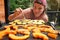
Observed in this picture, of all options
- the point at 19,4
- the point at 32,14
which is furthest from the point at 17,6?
the point at 32,14

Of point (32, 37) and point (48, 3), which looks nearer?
point (32, 37)

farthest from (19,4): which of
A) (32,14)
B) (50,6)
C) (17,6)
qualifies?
(50,6)

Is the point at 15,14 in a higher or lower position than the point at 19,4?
lower

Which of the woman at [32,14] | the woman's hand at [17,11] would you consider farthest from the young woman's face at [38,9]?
the woman's hand at [17,11]

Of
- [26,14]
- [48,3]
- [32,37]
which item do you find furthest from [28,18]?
[32,37]

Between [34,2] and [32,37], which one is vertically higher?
[34,2]

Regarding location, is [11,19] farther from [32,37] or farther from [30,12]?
[32,37]

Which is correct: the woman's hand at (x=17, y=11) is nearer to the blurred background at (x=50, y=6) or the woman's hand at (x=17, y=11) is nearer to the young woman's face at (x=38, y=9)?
the blurred background at (x=50, y=6)

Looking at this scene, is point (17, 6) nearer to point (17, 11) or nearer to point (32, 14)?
point (17, 11)

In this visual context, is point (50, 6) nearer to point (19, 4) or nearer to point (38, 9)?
point (38, 9)

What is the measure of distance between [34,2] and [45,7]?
14 centimetres

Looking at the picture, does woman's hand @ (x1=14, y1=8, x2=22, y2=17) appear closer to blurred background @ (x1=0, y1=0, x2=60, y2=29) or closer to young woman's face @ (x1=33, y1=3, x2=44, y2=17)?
blurred background @ (x1=0, y1=0, x2=60, y2=29)

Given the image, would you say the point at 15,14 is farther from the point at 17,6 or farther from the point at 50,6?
the point at 50,6

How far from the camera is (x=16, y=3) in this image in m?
1.64
